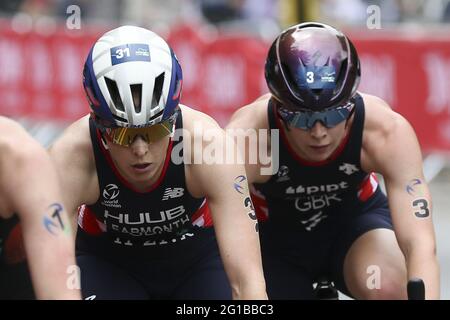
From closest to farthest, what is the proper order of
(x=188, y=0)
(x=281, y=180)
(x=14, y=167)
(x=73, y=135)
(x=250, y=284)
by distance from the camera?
(x=14, y=167)
(x=250, y=284)
(x=73, y=135)
(x=281, y=180)
(x=188, y=0)

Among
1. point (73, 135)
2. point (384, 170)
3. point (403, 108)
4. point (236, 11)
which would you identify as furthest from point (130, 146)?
point (236, 11)

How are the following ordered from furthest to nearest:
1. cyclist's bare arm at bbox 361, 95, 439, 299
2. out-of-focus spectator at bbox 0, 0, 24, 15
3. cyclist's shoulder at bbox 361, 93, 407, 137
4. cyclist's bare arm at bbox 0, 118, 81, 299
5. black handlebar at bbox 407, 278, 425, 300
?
out-of-focus spectator at bbox 0, 0, 24, 15, cyclist's shoulder at bbox 361, 93, 407, 137, cyclist's bare arm at bbox 361, 95, 439, 299, black handlebar at bbox 407, 278, 425, 300, cyclist's bare arm at bbox 0, 118, 81, 299

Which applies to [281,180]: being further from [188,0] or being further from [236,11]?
[188,0]

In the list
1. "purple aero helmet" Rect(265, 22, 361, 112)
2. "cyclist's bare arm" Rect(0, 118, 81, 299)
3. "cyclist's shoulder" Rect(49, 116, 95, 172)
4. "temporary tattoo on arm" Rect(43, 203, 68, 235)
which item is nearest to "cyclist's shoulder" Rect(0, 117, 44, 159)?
"cyclist's bare arm" Rect(0, 118, 81, 299)

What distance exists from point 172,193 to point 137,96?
2.33ft

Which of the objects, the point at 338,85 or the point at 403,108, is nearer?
the point at 338,85

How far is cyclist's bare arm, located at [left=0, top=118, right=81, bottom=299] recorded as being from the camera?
4.80 m

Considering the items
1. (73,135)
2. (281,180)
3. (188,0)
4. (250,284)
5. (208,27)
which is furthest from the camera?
(188,0)

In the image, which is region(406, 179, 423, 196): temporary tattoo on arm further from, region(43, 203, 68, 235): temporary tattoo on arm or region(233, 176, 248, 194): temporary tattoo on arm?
region(43, 203, 68, 235): temporary tattoo on arm

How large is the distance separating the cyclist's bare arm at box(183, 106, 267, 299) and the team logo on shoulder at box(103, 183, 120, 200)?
42 cm

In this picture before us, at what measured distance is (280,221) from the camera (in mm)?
7016

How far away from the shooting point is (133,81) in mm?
5594

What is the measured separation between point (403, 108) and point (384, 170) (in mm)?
6782

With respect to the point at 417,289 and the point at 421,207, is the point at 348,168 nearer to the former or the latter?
the point at 421,207
